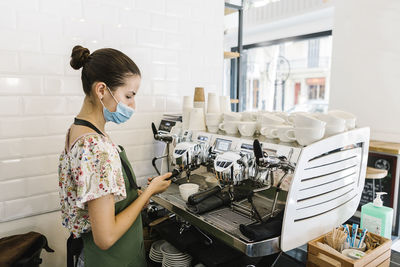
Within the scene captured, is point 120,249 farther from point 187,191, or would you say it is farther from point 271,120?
point 271,120

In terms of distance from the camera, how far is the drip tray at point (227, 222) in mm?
1042

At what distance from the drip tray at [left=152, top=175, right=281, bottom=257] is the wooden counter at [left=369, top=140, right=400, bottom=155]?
182cm

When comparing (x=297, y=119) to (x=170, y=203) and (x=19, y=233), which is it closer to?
(x=170, y=203)

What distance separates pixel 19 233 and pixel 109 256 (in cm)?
82

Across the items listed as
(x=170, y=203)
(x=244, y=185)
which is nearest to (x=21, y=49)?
(x=170, y=203)

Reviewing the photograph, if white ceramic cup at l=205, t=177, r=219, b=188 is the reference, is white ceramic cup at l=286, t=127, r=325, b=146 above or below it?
above

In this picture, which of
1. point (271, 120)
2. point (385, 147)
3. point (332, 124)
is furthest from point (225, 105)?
point (385, 147)

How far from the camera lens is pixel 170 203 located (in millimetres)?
1406

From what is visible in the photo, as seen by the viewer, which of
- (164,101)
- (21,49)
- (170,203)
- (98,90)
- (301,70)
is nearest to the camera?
(98,90)

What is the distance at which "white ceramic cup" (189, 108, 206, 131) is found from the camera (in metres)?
1.74

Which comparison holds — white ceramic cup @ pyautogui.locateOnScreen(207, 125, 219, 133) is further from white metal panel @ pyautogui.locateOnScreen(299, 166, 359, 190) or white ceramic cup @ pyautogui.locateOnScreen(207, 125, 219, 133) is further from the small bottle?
the small bottle

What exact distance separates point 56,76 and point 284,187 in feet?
4.67

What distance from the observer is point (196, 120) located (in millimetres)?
1739

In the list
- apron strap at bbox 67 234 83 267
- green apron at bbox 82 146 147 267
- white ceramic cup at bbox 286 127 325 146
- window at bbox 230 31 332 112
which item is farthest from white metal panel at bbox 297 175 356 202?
window at bbox 230 31 332 112
